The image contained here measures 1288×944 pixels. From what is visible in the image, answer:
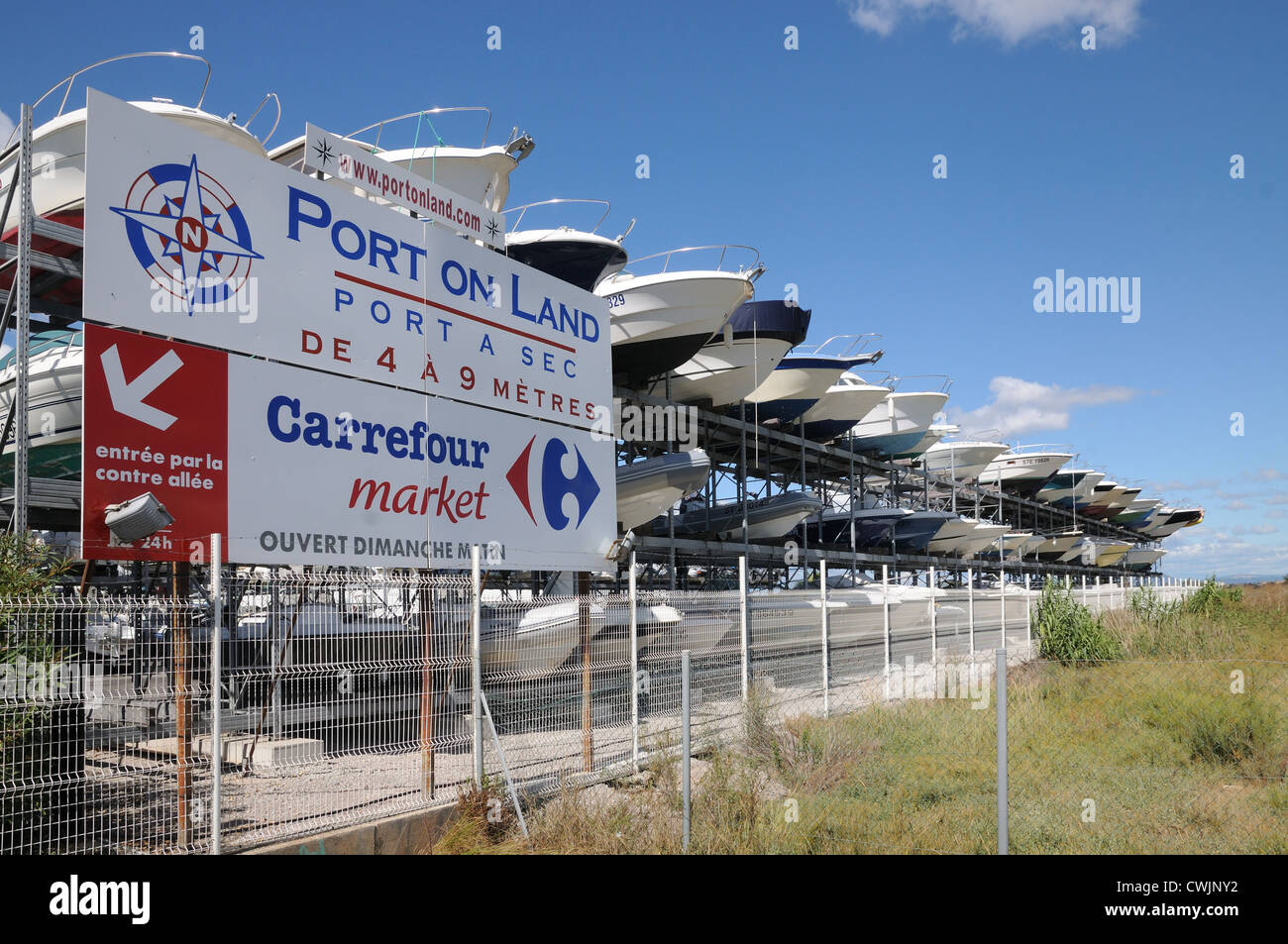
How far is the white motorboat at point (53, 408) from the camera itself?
1196cm

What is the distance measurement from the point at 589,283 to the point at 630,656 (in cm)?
1030

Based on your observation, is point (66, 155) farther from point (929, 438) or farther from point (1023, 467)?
point (1023, 467)

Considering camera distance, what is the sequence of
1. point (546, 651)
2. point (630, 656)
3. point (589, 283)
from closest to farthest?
1. point (546, 651)
2. point (630, 656)
3. point (589, 283)

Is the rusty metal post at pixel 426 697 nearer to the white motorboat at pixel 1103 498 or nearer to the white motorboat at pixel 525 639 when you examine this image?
the white motorboat at pixel 525 639

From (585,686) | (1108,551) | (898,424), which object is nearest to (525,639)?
(585,686)

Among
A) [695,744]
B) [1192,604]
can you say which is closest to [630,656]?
[695,744]

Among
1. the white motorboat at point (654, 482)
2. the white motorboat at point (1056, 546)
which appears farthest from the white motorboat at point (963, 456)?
the white motorboat at point (654, 482)

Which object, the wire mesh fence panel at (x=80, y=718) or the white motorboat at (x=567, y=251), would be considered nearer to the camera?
the wire mesh fence panel at (x=80, y=718)

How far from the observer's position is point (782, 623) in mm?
11352

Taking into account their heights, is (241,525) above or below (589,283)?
below

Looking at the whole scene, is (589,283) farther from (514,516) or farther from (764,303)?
(514,516)

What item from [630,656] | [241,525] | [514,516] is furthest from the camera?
[514,516]

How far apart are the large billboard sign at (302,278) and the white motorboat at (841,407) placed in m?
17.1

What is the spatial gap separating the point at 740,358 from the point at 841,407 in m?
7.51
